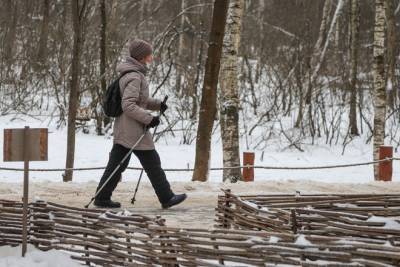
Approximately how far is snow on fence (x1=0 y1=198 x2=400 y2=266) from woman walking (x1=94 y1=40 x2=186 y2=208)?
1.43 metres

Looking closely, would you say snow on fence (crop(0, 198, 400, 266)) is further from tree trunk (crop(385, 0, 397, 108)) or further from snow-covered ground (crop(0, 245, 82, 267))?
tree trunk (crop(385, 0, 397, 108))

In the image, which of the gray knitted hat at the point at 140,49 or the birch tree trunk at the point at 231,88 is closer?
the gray knitted hat at the point at 140,49

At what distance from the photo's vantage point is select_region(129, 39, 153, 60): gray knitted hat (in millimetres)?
7773

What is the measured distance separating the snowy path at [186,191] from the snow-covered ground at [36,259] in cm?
153

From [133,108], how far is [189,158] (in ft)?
35.7

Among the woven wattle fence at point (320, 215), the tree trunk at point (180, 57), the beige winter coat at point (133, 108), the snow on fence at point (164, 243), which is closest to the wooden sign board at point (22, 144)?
the snow on fence at point (164, 243)

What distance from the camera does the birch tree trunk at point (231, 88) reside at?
12141mm

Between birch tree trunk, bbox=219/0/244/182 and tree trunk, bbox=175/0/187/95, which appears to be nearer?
birch tree trunk, bbox=219/0/244/182

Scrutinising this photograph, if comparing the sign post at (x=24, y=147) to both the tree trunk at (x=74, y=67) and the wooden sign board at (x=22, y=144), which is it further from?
the tree trunk at (x=74, y=67)

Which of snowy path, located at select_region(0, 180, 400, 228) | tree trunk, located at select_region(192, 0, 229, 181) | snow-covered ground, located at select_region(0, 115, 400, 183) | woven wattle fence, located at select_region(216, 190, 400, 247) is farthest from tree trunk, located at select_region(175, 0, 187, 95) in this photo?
woven wattle fence, located at select_region(216, 190, 400, 247)

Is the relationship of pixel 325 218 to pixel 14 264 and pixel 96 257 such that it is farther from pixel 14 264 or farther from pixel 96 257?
pixel 14 264

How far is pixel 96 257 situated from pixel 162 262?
736mm

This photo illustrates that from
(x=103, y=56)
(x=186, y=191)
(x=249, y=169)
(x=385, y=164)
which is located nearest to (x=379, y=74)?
(x=385, y=164)

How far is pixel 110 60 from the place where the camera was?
21266 millimetres
